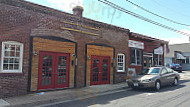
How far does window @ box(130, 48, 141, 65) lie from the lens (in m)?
15.1

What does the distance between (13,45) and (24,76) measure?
1708 millimetres

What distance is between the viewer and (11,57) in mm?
8141

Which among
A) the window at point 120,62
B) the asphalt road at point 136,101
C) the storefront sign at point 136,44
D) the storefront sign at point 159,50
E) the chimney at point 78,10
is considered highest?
the chimney at point 78,10

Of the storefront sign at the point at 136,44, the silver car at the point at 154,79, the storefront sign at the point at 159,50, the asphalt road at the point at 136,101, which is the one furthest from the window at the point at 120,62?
the storefront sign at the point at 159,50

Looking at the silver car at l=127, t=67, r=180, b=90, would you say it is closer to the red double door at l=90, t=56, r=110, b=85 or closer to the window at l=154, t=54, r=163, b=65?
the red double door at l=90, t=56, r=110, b=85

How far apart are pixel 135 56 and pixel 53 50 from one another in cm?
883

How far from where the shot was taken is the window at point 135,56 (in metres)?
15.1

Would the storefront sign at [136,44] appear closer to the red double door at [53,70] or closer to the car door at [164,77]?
the car door at [164,77]

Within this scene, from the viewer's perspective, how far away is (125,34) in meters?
14.4

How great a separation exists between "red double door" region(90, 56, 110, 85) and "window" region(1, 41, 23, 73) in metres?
5.04

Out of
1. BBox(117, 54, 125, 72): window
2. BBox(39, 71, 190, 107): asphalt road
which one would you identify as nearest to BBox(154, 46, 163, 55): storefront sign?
BBox(117, 54, 125, 72): window

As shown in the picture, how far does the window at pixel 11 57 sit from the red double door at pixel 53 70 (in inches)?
44.3

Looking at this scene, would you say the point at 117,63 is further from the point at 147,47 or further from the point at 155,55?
the point at 155,55

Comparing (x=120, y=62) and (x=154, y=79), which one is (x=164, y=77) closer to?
(x=154, y=79)
